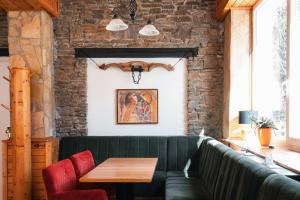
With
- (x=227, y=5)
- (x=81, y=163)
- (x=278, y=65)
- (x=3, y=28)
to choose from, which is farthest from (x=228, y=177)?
(x=3, y=28)

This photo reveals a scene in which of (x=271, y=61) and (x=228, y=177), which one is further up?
(x=271, y=61)

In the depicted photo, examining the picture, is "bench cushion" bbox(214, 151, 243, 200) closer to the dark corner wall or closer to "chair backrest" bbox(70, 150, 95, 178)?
"chair backrest" bbox(70, 150, 95, 178)

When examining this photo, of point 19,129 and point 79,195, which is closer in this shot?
point 79,195

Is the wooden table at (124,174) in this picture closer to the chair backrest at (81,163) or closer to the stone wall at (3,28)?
the chair backrest at (81,163)

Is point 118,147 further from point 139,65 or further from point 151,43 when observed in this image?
point 151,43

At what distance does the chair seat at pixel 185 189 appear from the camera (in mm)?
3871

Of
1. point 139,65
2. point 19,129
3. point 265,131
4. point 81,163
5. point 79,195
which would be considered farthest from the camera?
point 139,65

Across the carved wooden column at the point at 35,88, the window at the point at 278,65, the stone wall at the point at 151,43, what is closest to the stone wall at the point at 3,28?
the carved wooden column at the point at 35,88

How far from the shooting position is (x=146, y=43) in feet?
20.6

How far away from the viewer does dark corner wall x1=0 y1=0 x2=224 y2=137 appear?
6.23m

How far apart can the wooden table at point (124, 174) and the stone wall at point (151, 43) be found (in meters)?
1.90

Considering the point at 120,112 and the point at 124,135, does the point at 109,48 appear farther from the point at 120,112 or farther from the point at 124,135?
the point at 124,135

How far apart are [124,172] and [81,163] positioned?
585mm

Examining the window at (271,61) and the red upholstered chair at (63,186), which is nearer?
the red upholstered chair at (63,186)
